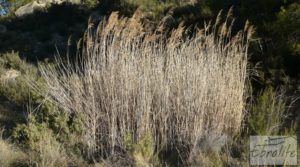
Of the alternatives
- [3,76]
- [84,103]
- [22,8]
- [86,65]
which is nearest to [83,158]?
[84,103]

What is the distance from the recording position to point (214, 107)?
5879 millimetres

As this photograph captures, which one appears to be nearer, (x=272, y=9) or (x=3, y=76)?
(x=272, y=9)

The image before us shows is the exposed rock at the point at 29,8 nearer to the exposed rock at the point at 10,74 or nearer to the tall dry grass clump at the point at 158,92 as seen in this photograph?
the exposed rock at the point at 10,74

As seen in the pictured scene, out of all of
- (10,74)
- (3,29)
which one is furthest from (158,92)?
(3,29)

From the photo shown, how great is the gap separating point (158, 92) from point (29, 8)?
15.3 meters

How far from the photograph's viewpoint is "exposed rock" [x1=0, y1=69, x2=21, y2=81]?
10.5 meters

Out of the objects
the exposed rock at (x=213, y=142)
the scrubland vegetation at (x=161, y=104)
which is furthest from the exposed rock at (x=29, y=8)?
the exposed rock at (x=213, y=142)

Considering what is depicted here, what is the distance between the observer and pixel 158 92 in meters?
5.91

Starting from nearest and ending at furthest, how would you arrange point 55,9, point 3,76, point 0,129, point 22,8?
1. point 0,129
2. point 3,76
3. point 55,9
4. point 22,8

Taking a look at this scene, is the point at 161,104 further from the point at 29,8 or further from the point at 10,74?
the point at 29,8

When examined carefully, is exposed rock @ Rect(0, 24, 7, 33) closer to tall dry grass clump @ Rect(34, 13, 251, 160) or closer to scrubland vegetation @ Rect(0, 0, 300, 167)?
scrubland vegetation @ Rect(0, 0, 300, 167)

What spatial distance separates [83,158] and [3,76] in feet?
18.6

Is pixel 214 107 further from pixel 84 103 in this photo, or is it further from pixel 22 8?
pixel 22 8

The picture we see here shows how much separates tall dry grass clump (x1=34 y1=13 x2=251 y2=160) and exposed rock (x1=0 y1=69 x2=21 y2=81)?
15.9 ft
